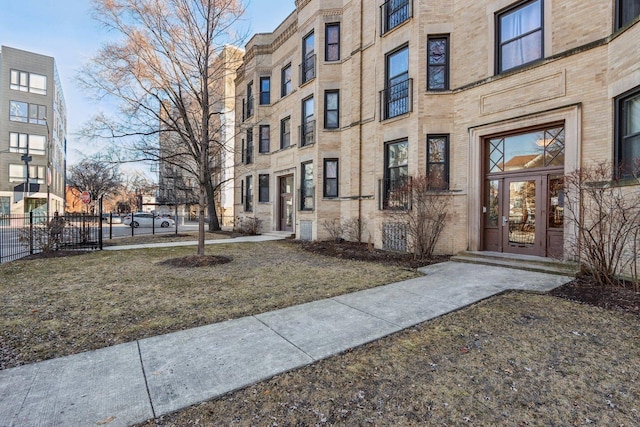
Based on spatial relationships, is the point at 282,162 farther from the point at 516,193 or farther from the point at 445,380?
the point at 445,380

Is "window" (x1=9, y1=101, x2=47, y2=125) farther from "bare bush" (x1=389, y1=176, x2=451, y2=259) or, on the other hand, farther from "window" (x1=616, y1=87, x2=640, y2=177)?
"window" (x1=616, y1=87, x2=640, y2=177)

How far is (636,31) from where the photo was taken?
20.0ft

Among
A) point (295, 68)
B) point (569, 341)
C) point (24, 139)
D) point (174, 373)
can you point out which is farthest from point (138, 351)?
point (24, 139)

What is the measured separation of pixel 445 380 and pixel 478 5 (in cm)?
1076

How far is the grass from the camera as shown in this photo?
3957 mm

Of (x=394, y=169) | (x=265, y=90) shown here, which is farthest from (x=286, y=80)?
(x=394, y=169)

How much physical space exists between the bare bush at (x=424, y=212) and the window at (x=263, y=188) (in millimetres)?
10804

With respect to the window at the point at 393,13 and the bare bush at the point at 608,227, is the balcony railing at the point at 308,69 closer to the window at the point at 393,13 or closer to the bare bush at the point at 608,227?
the window at the point at 393,13

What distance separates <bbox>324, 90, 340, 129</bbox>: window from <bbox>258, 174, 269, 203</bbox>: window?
6007 millimetres

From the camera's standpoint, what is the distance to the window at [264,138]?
1911 centimetres

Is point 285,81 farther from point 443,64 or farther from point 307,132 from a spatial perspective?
point 443,64

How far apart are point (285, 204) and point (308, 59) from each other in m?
7.63

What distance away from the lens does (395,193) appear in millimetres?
9992

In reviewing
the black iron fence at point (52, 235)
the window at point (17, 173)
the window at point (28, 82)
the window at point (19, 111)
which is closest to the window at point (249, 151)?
the black iron fence at point (52, 235)
